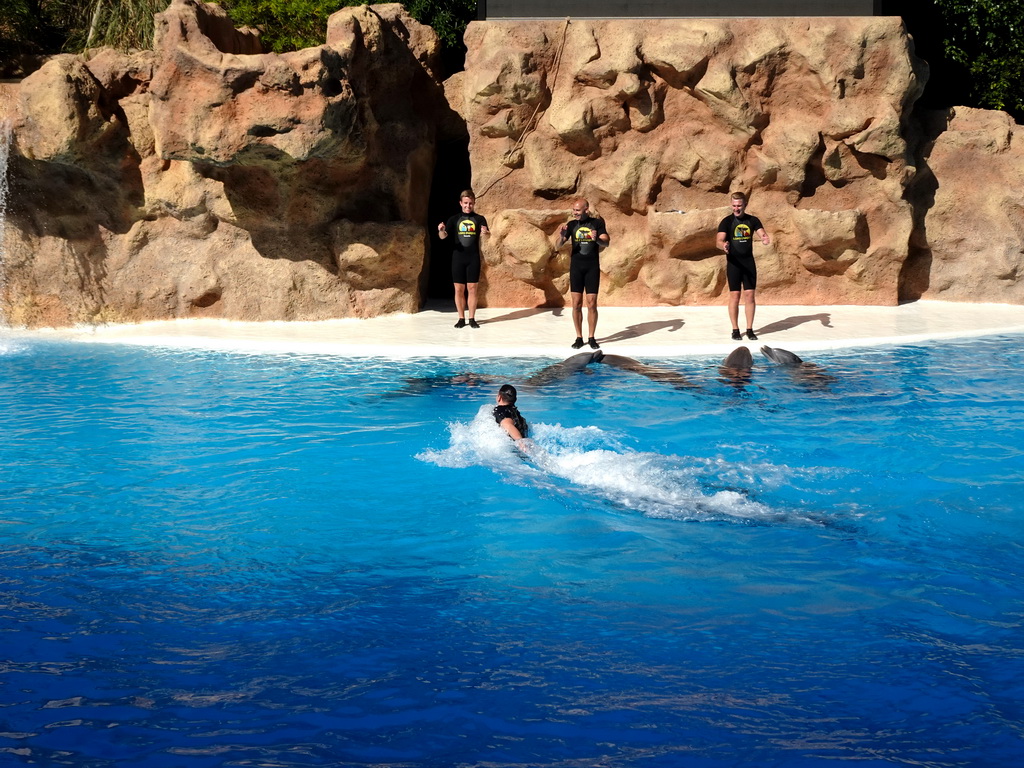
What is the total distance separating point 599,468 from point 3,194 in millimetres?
9085

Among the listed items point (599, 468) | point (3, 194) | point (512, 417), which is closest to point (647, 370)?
point (512, 417)

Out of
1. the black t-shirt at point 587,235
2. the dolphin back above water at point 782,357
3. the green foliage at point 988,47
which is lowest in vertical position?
the dolphin back above water at point 782,357

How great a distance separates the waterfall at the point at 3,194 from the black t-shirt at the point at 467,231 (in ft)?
17.2

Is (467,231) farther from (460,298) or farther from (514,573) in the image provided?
(514,573)

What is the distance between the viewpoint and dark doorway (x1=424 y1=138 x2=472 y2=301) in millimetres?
16016

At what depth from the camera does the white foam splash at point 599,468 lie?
7.08 metres

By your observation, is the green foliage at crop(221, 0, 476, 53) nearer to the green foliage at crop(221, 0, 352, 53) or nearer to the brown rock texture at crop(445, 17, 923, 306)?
the green foliage at crop(221, 0, 352, 53)

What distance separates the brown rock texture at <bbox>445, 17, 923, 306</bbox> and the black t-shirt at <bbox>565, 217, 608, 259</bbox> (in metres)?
2.15

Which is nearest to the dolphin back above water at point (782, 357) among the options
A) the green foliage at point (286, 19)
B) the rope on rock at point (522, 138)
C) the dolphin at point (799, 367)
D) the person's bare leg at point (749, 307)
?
the dolphin at point (799, 367)

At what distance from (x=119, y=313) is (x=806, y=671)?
10902 millimetres

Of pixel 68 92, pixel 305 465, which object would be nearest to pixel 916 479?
pixel 305 465

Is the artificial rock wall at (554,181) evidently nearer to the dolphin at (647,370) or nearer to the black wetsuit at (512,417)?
the dolphin at (647,370)

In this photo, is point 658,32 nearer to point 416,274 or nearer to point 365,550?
point 416,274

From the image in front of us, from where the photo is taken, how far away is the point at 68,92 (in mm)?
12305
